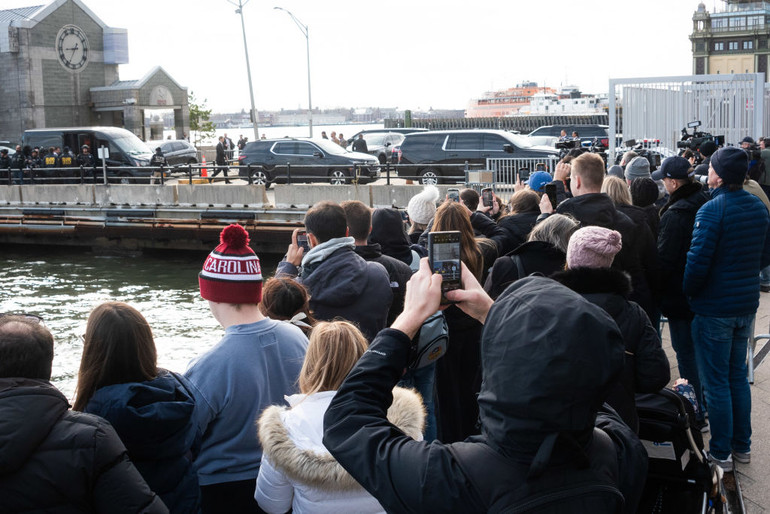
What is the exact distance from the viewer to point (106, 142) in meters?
32.3

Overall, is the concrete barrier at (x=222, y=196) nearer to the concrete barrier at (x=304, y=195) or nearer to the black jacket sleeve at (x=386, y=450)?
the concrete barrier at (x=304, y=195)

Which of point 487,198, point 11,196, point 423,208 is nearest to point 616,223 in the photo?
point 423,208

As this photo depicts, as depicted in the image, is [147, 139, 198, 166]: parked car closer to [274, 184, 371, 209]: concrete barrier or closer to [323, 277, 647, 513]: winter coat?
[274, 184, 371, 209]: concrete barrier

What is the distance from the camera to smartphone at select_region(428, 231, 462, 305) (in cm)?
228

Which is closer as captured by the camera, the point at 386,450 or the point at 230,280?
the point at 386,450

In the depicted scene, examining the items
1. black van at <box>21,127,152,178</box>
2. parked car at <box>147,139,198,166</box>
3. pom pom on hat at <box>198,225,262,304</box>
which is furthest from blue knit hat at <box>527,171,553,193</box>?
parked car at <box>147,139,198,166</box>

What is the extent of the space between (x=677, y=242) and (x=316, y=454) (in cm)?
399

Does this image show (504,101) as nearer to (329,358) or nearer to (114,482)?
(329,358)

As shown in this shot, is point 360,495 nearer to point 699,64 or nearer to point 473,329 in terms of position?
point 473,329

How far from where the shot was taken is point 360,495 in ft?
9.11

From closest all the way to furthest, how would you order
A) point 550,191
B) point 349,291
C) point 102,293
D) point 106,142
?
1. point 349,291
2. point 550,191
3. point 102,293
4. point 106,142

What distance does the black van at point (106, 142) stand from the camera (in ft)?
102

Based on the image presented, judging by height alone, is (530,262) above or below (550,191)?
below

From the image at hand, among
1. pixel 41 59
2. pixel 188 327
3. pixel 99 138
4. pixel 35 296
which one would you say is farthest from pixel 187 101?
pixel 188 327
